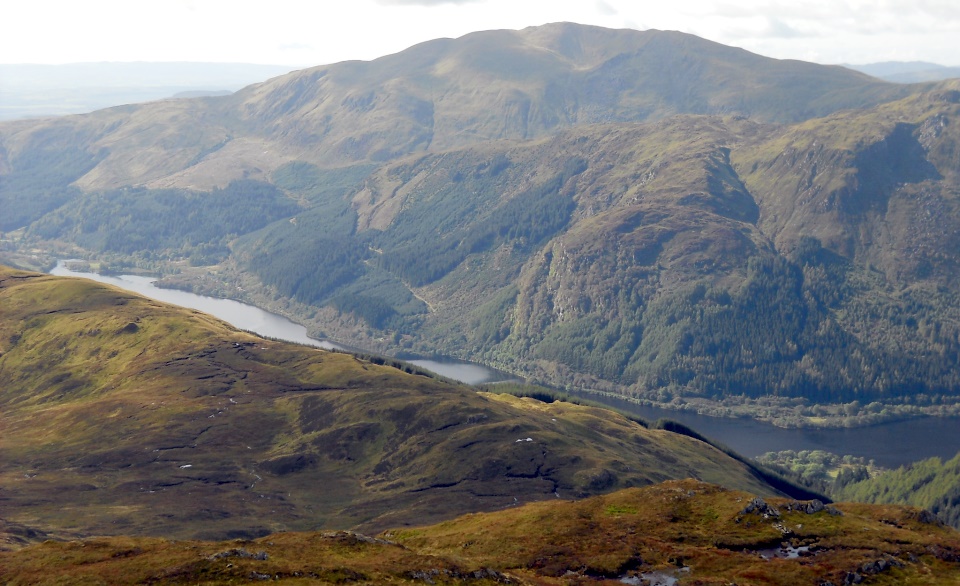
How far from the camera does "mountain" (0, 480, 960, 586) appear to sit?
10362 cm

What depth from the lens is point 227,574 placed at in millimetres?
98750

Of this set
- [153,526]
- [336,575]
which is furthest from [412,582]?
[153,526]

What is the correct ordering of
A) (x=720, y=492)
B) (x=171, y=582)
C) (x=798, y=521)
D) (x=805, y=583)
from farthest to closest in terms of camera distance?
Answer: 1. (x=720, y=492)
2. (x=798, y=521)
3. (x=805, y=583)
4. (x=171, y=582)

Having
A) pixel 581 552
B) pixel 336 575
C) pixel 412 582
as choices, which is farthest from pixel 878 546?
pixel 336 575

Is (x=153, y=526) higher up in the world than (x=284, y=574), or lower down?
lower down

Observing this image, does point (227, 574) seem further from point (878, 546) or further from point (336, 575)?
point (878, 546)

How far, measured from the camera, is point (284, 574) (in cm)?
9944

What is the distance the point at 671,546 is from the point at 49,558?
238 ft

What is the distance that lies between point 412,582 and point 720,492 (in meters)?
54.1

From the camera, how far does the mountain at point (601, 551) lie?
104 metres

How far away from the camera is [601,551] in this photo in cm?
12112

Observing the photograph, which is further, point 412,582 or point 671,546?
point 671,546

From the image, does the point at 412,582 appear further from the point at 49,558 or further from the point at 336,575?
the point at 49,558

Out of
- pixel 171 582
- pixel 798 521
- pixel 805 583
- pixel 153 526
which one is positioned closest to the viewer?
pixel 171 582
